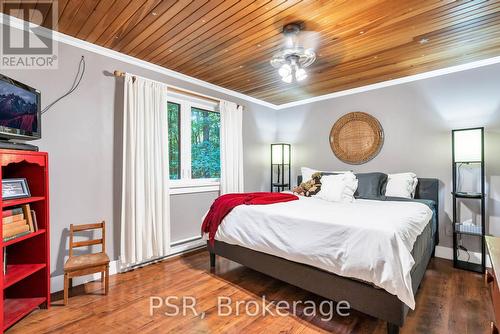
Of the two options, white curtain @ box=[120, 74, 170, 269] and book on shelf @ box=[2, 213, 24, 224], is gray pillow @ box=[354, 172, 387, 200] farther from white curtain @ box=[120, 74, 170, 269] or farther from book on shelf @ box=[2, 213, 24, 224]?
book on shelf @ box=[2, 213, 24, 224]

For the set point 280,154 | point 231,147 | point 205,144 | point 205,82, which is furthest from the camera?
point 280,154

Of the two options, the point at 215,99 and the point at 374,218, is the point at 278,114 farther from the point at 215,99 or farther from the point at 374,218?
the point at 374,218

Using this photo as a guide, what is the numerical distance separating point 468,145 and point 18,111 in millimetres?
4265

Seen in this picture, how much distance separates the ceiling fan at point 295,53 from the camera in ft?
7.58

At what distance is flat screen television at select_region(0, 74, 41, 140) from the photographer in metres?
1.72

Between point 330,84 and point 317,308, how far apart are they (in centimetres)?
300

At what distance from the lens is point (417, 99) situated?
332cm

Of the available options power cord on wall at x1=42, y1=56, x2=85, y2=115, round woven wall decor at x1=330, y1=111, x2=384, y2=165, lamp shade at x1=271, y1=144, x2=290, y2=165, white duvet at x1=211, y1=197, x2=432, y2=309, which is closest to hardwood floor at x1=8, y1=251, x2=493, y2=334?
white duvet at x1=211, y1=197, x2=432, y2=309

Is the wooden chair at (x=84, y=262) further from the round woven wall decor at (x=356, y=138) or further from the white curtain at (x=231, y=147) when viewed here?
the round woven wall decor at (x=356, y=138)

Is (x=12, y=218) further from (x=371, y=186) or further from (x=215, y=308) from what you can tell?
(x=371, y=186)

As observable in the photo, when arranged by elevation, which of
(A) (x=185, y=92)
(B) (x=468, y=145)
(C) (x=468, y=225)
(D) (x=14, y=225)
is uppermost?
(A) (x=185, y=92)

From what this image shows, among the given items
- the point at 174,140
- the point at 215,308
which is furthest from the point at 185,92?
the point at 215,308

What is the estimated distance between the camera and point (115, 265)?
271cm

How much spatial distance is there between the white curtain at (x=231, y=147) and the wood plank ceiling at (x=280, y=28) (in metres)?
0.76
